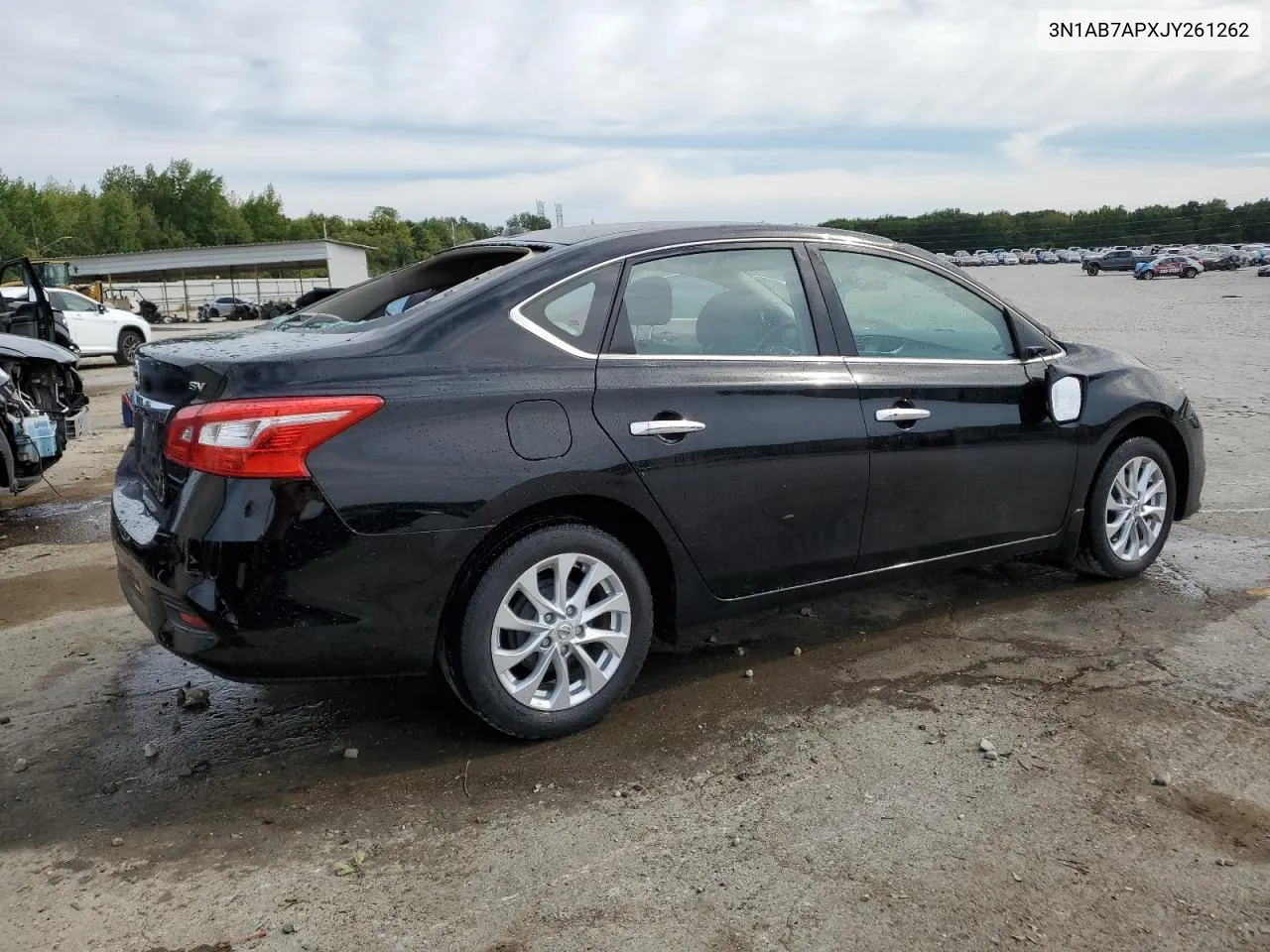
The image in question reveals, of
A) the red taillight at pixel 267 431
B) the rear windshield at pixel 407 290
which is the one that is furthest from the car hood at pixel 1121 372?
the red taillight at pixel 267 431

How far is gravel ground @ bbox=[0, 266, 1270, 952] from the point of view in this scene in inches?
104

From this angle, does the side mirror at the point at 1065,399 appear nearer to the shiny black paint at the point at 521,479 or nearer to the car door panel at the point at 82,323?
the shiny black paint at the point at 521,479

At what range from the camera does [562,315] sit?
3.61 m

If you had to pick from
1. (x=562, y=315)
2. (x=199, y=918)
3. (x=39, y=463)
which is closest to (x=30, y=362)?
(x=39, y=463)

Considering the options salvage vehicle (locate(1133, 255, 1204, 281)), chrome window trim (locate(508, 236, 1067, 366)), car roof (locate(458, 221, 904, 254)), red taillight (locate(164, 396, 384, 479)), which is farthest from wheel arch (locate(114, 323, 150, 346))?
salvage vehicle (locate(1133, 255, 1204, 281))

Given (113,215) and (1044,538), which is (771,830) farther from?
(113,215)

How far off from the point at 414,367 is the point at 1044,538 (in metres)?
2.93

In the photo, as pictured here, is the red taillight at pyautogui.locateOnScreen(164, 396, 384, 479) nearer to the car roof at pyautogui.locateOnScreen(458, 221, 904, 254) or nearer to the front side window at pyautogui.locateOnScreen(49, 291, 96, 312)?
the car roof at pyautogui.locateOnScreen(458, 221, 904, 254)

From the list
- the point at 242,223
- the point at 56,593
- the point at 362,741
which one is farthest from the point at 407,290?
the point at 242,223

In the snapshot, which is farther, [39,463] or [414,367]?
[39,463]

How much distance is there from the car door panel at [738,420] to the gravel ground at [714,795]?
58 cm

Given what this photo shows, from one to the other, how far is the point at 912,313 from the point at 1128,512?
1.57 metres

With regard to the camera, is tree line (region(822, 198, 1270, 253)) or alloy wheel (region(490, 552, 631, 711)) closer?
alloy wheel (region(490, 552, 631, 711))

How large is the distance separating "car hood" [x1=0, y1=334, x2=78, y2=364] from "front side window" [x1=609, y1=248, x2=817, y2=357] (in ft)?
18.4
